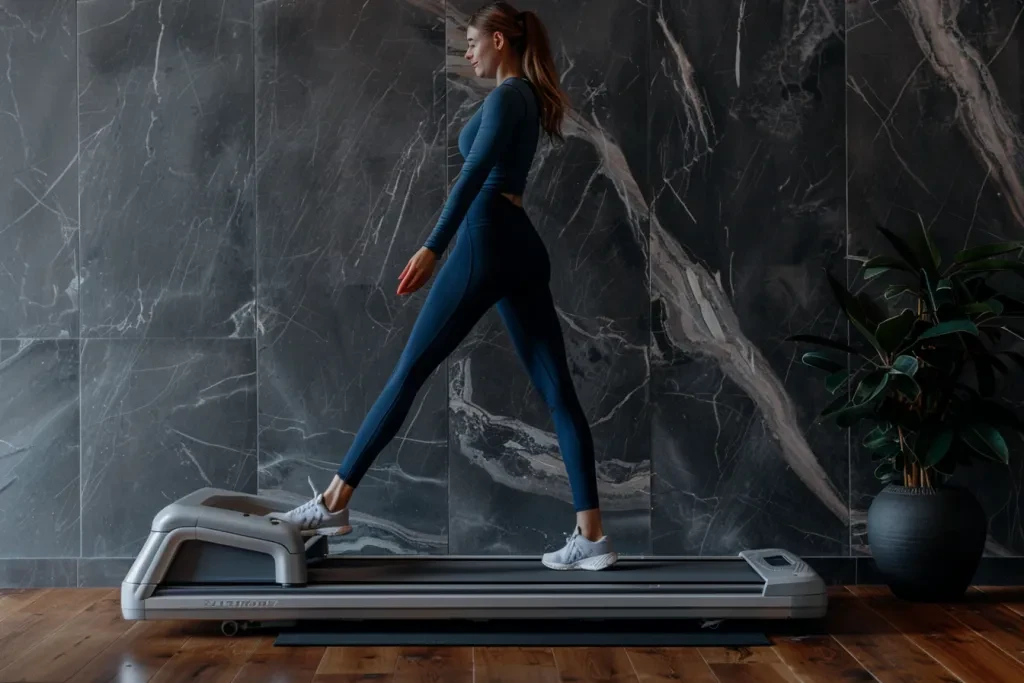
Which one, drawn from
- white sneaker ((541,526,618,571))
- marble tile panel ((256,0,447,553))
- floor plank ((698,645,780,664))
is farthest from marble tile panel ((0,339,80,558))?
floor plank ((698,645,780,664))

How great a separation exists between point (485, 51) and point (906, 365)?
1394 mm

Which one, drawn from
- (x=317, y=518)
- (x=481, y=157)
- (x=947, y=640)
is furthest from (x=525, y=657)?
(x=481, y=157)

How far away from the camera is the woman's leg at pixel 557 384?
2.88 meters

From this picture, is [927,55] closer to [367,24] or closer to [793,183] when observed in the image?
[793,183]

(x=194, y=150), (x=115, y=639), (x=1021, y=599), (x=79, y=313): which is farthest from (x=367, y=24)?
(x=1021, y=599)

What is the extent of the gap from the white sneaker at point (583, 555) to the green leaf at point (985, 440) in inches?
40.5

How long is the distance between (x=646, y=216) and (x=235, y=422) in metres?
1.43

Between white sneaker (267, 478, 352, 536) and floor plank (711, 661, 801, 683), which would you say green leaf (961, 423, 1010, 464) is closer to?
floor plank (711, 661, 801, 683)

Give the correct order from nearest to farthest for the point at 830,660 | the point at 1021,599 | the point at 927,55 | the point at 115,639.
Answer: the point at 830,660
the point at 115,639
the point at 1021,599
the point at 927,55

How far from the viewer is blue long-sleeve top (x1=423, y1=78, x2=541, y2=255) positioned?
2.67 metres

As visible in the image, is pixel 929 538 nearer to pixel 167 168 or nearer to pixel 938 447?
pixel 938 447

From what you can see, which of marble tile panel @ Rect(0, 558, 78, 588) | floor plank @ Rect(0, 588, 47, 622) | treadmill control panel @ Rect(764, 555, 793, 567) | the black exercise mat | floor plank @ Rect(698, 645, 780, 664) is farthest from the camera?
marble tile panel @ Rect(0, 558, 78, 588)

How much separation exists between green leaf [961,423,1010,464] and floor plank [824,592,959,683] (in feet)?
1.75

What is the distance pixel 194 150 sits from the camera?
3389 mm
